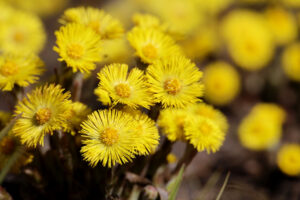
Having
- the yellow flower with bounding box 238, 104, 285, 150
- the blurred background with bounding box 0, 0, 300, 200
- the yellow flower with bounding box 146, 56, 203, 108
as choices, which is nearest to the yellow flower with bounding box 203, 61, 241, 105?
the blurred background with bounding box 0, 0, 300, 200

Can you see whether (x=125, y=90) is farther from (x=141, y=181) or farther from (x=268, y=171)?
(x=268, y=171)

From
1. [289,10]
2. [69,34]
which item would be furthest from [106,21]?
[289,10]

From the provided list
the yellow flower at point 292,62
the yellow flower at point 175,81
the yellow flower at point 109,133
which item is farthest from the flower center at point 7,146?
the yellow flower at point 292,62

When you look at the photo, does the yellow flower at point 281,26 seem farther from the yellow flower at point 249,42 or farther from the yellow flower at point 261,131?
the yellow flower at point 261,131

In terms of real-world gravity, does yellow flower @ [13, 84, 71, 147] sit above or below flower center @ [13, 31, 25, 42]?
below

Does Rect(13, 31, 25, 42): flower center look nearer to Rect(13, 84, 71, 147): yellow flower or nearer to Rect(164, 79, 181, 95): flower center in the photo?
Rect(13, 84, 71, 147): yellow flower

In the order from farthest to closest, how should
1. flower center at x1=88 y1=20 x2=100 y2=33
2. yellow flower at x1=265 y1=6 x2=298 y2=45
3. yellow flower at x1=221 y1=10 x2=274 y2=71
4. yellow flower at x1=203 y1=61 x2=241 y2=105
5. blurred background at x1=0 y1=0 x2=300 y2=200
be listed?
yellow flower at x1=265 y1=6 x2=298 y2=45 → yellow flower at x1=221 y1=10 x2=274 y2=71 → yellow flower at x1=203 y1=61 x2=241 y2=105 → blurred background at x1=0 y1=0 x2=300 y2=200 → flower center at x1=88 y1=20 x2=100 y2=33

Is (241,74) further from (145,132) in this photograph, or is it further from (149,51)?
(145,132)
